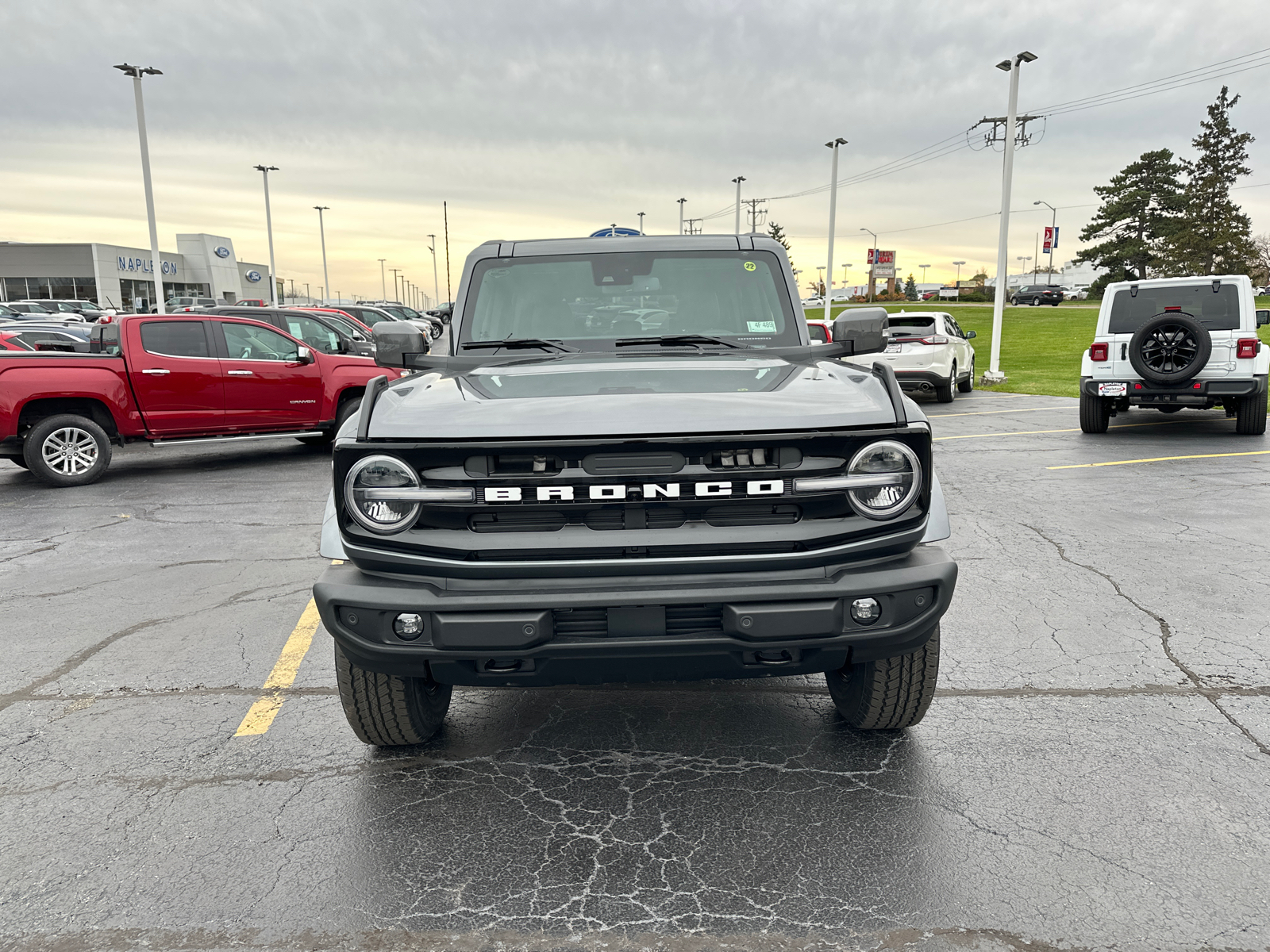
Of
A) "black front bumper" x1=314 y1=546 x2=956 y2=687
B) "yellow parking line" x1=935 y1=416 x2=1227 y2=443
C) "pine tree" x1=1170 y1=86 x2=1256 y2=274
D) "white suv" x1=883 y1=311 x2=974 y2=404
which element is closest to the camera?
"black front bumper" x1=314 y1=546 x2=956 y2=687

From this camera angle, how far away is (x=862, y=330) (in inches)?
173

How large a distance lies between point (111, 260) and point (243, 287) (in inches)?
991

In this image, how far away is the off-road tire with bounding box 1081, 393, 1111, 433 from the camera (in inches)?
492

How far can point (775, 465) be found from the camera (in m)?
2.86

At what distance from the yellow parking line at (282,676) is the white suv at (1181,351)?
34.3 ft

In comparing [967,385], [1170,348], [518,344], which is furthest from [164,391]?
[967,385]

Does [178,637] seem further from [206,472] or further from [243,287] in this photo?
[243,287]

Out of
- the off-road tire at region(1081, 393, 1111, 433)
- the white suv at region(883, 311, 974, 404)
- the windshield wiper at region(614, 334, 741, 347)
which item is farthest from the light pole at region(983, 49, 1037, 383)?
the windshield wiper at region(614, 334, 741, 347)

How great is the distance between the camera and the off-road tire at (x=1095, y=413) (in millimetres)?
12492

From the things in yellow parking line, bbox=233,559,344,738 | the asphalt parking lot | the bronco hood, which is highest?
the bronco hood

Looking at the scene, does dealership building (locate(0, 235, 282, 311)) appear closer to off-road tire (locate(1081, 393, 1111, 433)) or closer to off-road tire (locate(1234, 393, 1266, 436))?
off-road tire (locate(1081, 393, 1111, 433))

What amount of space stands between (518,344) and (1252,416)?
1151 centimetres

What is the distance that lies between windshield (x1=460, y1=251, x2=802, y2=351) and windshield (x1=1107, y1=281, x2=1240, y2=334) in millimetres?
9458

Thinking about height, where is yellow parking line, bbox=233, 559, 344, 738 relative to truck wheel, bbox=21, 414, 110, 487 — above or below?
below
